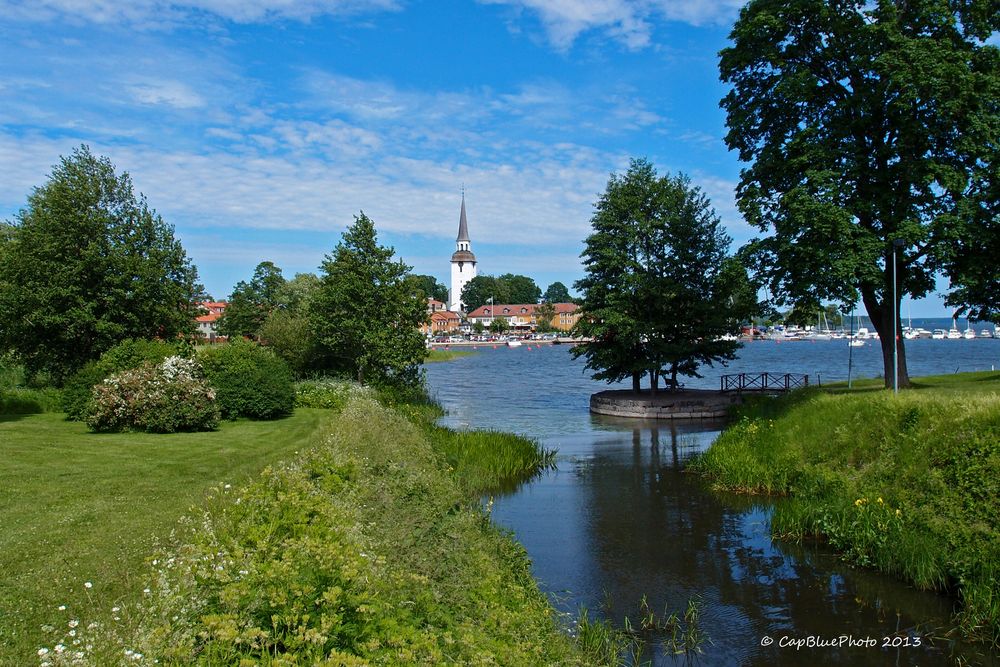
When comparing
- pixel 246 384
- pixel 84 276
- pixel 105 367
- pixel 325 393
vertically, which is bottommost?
pixel 325 393

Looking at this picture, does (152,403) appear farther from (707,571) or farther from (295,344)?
(295,344)

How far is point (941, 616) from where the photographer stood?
370 inches

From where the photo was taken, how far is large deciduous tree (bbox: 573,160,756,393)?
34.2m

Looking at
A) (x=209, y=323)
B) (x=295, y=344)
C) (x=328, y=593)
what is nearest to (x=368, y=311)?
(x=295, y=344)

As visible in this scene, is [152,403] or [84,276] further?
[84,276]

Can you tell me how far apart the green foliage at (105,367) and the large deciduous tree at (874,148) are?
777 inches

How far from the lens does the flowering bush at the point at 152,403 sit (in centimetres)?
1725

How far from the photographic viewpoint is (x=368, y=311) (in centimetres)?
3070

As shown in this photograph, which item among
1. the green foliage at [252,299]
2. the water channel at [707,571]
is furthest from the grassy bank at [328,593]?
the green foliage at [252,299]

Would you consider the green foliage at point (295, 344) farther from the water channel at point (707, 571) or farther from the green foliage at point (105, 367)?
the water channel at point (707, 571)

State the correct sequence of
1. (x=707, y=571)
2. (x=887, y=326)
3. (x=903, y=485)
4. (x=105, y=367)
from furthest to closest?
1. (x=887, y=326)
2. (x=105, y=367)
3. (x=903, y=485)
4. (x=707, y=571)

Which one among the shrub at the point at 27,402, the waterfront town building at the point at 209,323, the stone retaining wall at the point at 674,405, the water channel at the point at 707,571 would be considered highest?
the waterfront town building at the point at 209,323

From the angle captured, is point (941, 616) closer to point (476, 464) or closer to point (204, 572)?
point (204, 572)

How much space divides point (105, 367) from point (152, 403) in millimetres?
3386
